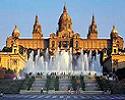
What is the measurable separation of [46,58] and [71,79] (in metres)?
63.9

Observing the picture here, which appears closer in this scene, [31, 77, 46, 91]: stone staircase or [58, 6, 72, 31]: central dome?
[31, 77, 46, 91]: stone staircase

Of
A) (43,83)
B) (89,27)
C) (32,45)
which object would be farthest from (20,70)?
(89,27)

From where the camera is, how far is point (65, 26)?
164 m

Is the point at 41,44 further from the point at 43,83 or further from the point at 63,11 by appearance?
the point at 43,83

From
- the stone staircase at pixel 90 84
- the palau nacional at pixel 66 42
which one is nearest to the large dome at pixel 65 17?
the palau nacional at pixel 66 42

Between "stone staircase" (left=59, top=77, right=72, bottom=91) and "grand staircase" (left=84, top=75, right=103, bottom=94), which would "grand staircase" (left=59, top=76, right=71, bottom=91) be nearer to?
"stone staircase" (left=59, top=77, right=72, bottom=91)

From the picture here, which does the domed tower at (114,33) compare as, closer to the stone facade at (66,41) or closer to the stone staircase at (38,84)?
the stone facade at (66,41)

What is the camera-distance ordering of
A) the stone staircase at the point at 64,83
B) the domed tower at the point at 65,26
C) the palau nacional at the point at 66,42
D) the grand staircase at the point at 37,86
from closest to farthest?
the grand staircase at the point at 37,86, the stone staircase at the point at 64,83, the palau nacional at the point at 66,42, the domed tower at the point at 65,26

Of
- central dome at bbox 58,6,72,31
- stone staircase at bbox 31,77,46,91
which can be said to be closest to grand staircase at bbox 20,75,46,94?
stone staircase at bbox 31,77,46,91

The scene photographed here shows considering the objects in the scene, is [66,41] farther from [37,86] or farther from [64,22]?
[37,86]

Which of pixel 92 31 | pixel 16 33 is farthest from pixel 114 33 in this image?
pixel 16 33

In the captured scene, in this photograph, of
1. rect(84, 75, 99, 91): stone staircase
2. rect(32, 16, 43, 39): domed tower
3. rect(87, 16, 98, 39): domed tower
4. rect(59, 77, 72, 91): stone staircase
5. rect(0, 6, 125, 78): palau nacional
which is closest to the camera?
rect(84, 75, 99, 91): stone staircase

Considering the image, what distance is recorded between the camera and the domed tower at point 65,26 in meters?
161

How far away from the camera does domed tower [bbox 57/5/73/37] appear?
16088 centimetres
